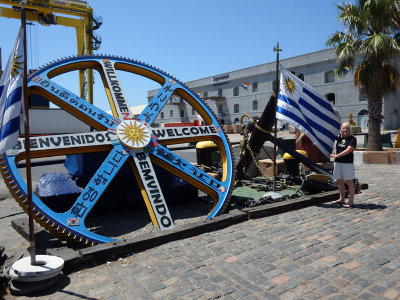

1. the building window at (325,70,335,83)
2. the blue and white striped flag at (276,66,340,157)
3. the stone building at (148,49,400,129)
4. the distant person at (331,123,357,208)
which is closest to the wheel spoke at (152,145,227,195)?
the blue and white striped flag at (276,66,340,157)

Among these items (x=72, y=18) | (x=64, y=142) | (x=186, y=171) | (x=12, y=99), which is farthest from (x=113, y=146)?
(x=72, y=18)

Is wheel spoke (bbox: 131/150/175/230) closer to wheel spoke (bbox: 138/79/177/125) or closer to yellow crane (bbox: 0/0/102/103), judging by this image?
wheel spoke (bbox: 138/79/177/125)

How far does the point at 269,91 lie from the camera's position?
4241 cm

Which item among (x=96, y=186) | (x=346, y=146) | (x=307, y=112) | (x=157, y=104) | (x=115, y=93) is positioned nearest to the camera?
(x=96, y=186)

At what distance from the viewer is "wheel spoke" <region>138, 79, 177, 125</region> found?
535 centimetres

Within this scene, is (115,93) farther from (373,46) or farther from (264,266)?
(373,46)

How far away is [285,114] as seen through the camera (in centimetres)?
611

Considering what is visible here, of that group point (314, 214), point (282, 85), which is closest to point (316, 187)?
point (314, 214)

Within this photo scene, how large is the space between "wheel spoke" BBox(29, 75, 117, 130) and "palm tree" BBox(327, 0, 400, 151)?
1013 centimetres

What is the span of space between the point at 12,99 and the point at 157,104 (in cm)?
278

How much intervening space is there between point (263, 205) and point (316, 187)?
167 cm

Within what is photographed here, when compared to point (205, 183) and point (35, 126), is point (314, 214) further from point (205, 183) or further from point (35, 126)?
point (35, 126)

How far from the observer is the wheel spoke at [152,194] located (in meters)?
4.47

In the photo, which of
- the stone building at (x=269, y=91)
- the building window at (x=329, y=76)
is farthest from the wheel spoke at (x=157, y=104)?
the building window at (x=329, y=76)
